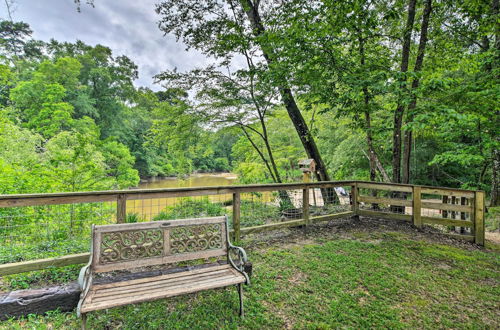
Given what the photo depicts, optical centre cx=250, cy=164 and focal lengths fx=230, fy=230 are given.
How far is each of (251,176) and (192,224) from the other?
6.62m

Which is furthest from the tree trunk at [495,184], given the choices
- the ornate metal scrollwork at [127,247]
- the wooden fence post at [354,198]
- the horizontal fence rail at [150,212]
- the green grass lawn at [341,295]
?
the ornate metal scrollwork at [127,247]

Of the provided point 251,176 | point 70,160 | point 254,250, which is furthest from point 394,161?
point 70,160

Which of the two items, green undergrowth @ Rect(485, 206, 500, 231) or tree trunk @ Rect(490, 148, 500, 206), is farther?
tree trunk @ Rect(490, 148, 500, 206)

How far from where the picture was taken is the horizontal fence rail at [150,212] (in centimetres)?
246

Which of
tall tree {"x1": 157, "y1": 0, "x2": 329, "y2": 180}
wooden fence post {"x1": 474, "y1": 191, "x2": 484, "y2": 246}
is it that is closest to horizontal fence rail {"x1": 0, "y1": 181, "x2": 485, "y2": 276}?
wooden fence post {"x1": 474, "y1": 191, "x2": 484, "y2": 246}

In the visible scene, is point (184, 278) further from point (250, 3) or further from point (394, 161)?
point (250, 3)

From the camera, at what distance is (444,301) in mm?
2293

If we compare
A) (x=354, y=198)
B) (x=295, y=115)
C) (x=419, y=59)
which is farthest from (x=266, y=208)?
(x=419, y=59)

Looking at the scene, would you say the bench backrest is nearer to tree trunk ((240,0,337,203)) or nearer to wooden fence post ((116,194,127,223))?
wooden fence post ((116,194,127,223))

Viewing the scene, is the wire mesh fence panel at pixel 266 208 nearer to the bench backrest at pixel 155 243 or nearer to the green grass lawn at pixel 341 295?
the green grass lawn at pixel 341 295

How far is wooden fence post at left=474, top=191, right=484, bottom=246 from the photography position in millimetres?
3889

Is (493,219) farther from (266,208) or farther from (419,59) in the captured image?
(266,208)

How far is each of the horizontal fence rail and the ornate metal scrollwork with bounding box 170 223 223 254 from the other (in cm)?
78

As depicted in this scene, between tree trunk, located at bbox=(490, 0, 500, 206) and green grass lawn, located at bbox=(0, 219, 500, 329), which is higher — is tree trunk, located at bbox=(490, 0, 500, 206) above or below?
above
